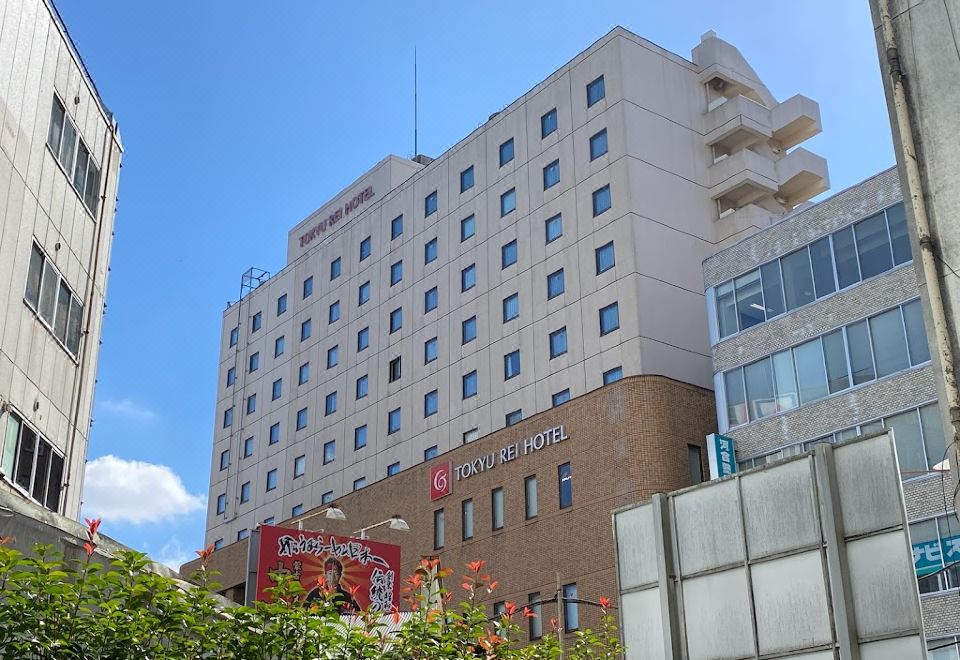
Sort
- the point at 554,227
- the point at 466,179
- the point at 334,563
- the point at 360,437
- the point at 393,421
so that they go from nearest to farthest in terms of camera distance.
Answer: the point at 334,563, the point at 554,227, the point at 466,179, the point at 393,421, the point at 360,437

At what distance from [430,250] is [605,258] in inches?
578

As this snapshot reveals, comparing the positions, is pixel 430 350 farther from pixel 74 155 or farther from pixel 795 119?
pixel 74 155

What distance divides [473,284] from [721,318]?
59.7 feet

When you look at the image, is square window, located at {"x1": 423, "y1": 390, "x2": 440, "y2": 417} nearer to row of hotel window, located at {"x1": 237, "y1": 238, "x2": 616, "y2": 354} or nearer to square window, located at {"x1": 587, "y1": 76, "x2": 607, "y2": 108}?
row of hotel window, located at {"x1": 237, "y1": 238, "x2": 616, "y2": 354}

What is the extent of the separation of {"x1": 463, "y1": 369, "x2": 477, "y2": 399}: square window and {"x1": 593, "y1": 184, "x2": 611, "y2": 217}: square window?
10968mm

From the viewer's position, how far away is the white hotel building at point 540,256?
56.3 metres

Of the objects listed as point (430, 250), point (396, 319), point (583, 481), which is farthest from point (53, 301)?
point (396, 319)

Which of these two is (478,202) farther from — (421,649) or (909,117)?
(421,649)

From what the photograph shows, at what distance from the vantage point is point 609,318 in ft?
182

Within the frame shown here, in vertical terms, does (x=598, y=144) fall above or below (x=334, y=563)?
above

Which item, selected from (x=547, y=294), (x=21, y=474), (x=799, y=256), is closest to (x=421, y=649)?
(x=21, y=474)

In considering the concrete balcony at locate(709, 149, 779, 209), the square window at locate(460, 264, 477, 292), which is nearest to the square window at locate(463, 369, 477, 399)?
the square window at locate(460, 264, 477, 292)

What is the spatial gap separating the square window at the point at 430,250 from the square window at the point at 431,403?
7998mm

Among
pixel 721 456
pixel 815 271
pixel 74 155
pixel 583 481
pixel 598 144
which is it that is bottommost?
pixel 721 456
